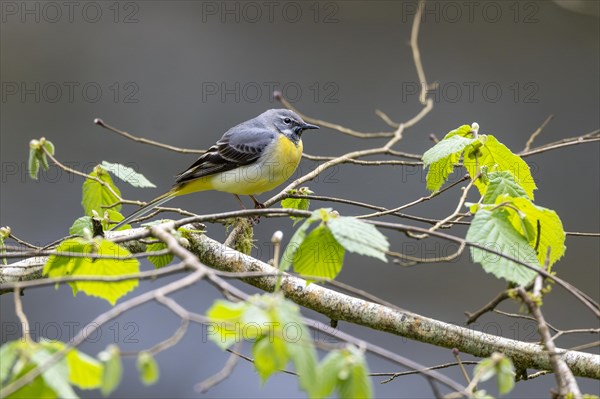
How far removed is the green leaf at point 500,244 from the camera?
4.52ft

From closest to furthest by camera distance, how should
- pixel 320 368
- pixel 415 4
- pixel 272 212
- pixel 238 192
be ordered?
pixel 320 368 → pixel 272 212 → pixel 238 192 → pixel 415 4

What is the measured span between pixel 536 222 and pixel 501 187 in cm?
12

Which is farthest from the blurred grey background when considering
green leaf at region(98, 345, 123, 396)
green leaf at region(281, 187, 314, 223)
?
green leaf at region(98, 345, 123, 396)

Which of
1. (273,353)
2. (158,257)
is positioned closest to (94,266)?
(158,257)

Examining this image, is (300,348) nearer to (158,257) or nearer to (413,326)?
(413,326)

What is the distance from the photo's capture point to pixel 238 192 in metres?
3.28

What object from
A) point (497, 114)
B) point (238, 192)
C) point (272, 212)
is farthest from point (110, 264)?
point (497, 114)

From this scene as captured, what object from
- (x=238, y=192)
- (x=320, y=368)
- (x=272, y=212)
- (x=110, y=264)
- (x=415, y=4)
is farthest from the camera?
(x=415, y=4)

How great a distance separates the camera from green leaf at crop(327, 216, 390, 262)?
4.24 feet

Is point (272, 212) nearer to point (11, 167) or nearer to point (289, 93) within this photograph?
point (289, 93)

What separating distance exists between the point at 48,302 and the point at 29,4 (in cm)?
171

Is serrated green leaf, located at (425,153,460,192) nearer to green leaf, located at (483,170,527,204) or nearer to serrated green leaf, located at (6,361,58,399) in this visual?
green leaf, located at (483,170,527,204)

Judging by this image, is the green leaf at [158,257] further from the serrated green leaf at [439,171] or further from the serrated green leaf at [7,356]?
the serrated green leaf at [7,356]

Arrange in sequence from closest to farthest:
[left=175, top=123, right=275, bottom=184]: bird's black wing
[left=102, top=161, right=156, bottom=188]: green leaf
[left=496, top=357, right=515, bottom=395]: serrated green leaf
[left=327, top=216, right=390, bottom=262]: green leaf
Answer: [left=496, top=357, right=515, bottom=395]: serrated green leaf → [left=327, top=216, right=390, bottom=262]: green leaf → [left=102, top=161, right=156, bottom=188]: green leaf → [left=175, top=123, right=275, bottom=184]: bird's black wing
